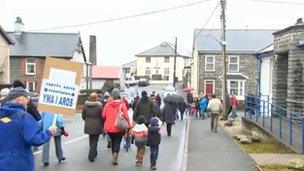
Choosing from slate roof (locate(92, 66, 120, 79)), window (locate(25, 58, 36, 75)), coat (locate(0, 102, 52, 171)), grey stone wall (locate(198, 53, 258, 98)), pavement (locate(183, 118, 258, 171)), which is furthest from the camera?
slate roof (locate(92, 66, 120, 79))

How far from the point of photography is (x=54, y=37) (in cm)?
5819

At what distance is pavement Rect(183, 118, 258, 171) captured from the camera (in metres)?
13.6

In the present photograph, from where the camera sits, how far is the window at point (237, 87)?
185 ft

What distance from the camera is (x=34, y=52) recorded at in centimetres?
5594

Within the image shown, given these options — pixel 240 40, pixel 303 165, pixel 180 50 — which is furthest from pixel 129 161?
pixel 180 50

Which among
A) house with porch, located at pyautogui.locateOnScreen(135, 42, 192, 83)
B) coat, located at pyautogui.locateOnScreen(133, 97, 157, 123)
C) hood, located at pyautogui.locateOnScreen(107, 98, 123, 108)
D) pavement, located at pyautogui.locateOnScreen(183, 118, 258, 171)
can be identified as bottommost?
pavement, located at pyautogui.locateOnScreen(183, 118, 258, 171)

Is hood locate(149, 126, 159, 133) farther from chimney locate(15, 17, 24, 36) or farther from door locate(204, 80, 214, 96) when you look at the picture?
chimney locate(15, 17, 24, 36)

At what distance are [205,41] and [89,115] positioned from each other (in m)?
46.7

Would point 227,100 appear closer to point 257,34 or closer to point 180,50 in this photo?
point 257,34

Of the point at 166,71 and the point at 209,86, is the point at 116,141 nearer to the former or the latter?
the point at 209,86

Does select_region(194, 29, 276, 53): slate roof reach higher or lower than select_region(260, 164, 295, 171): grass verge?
higher

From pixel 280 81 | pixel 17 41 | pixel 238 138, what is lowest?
pixel 238 138

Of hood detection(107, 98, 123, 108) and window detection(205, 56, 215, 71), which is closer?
hood detection(107, 98, 123, 108)

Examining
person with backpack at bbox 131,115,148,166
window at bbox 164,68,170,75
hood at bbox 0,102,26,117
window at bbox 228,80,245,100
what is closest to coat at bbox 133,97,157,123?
person with backpack at bbox 131,115,148,166
